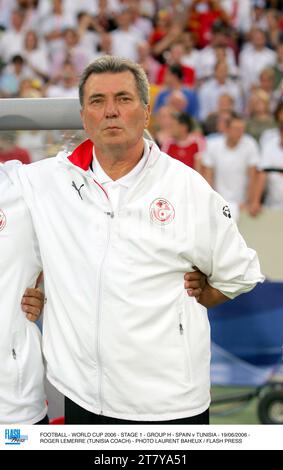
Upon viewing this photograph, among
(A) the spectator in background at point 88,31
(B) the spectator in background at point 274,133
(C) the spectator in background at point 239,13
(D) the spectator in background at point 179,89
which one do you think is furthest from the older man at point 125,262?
(C) the spectator in background at point 239,13

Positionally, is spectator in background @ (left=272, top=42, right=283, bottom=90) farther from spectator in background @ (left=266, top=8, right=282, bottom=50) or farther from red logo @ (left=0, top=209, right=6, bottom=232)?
red logo @ (left=0, top=209, right=6, bottom=232)

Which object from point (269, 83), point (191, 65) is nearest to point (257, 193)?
point (269, 83)

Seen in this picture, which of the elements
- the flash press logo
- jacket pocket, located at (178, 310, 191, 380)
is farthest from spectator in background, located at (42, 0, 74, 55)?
the flash press logo

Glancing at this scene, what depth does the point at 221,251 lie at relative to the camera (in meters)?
2.50

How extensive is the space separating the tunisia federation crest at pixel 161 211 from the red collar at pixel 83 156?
0.69 ft

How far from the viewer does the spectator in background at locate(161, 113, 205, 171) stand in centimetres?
696

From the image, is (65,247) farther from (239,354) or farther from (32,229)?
(239,354)

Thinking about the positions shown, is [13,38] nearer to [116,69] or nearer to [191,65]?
[191,65]

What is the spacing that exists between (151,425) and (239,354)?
10.7ft

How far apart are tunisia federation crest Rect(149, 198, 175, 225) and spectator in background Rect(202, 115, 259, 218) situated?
442cm

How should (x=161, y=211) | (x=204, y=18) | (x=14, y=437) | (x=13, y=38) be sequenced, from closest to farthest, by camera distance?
(x=14, y=437) < (x=161, y=211) < (x=13, y=38) < (x=204, y=18)

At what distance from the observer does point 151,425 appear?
2381 millimetres

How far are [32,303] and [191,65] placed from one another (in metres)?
7.68

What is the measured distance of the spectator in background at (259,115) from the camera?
7.61 metres
